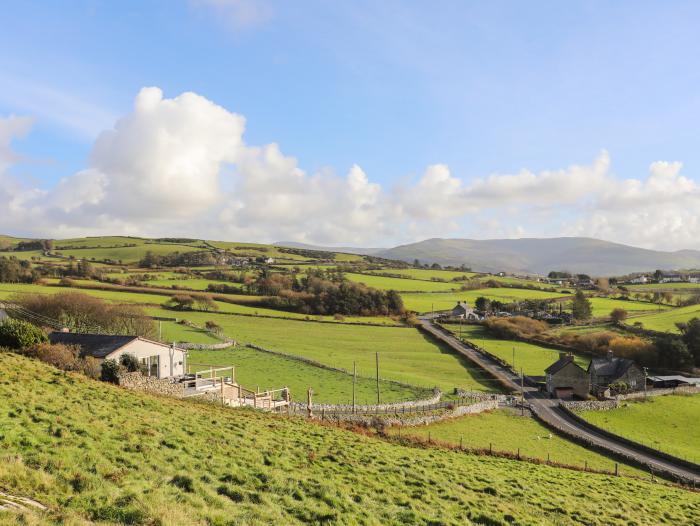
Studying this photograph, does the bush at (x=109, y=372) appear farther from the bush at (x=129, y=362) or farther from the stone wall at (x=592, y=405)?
the stone wall at (x=592, y=405)

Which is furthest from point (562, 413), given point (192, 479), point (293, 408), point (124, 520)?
point (124, 520)

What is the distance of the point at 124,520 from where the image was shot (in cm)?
977

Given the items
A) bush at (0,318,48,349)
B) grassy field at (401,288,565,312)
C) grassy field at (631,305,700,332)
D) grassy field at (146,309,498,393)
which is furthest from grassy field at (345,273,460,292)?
bush at (0,318,48,349)

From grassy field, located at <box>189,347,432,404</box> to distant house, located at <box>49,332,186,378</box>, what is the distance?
868cm

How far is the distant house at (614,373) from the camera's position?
6444 centimetres

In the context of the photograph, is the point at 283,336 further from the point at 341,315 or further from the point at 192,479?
the point at 192,479

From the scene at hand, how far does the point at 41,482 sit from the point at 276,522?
17.4ft

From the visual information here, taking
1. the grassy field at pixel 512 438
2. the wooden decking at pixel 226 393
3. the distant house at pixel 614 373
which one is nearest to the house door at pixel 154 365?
the wooden decking at pixel 226 393

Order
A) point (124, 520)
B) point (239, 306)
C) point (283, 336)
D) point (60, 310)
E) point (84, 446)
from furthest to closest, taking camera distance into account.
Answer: point (239, 306), point (283, 336), point (60, 310), point (84, 446), point (124, 520)

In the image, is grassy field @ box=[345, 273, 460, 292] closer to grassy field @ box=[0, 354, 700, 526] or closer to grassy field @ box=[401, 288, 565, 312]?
grassy field @ box=[401, 288, 565, 312]

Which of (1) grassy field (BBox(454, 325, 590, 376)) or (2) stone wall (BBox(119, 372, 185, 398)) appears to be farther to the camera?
(1) grassy field (BBox(454, 325, 590, 376))

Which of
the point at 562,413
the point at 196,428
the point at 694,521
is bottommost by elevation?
the point at 562,413

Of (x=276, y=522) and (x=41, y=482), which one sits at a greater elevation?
(x=41, y=482)

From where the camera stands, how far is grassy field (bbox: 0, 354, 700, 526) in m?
11.1
